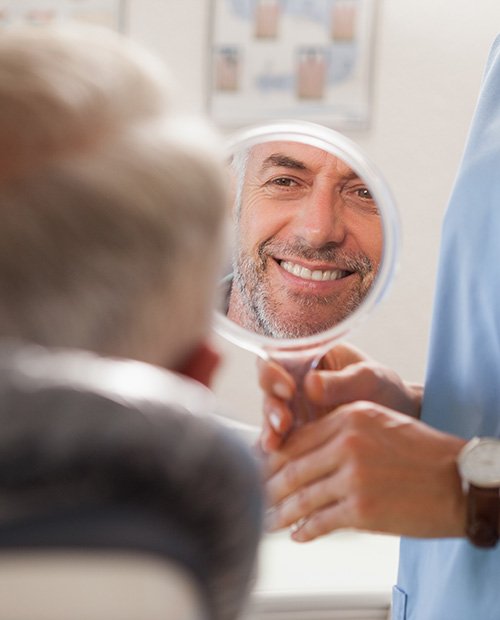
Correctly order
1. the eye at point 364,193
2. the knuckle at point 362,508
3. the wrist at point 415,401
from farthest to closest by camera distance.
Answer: the wrist at point 415,401, the eye at point 364,193, the knuckle at point 362,508

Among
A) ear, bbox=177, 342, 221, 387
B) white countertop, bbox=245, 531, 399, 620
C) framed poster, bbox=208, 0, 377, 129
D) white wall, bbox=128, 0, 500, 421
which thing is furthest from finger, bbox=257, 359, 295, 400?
framed poster, bbox=208, 0, 377, 129

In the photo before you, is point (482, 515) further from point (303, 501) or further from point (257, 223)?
point (257, 223)

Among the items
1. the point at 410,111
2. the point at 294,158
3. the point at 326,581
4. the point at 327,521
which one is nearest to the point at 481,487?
the point at 327,521

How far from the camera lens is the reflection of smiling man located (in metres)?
0.87

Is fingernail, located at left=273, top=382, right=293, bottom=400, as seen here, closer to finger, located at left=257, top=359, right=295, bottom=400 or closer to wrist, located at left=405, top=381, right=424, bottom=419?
finger, located at left=257, top=359, right=295, bottom=400

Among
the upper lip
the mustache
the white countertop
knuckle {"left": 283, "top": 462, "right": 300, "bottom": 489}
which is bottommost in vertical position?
the white countertop

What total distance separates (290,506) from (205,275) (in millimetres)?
434

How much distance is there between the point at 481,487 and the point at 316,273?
25 centimetres

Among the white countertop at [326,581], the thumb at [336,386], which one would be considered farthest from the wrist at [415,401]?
the white countertop at [326,581]

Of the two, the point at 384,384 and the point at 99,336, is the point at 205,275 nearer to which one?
the point at 99,336

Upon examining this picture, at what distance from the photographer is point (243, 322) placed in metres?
0.86

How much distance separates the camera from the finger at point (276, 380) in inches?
32.2

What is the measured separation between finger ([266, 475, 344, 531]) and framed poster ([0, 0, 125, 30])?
1.57 metres

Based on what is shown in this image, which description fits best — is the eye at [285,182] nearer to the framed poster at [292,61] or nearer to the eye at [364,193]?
the eye at [364,193]
